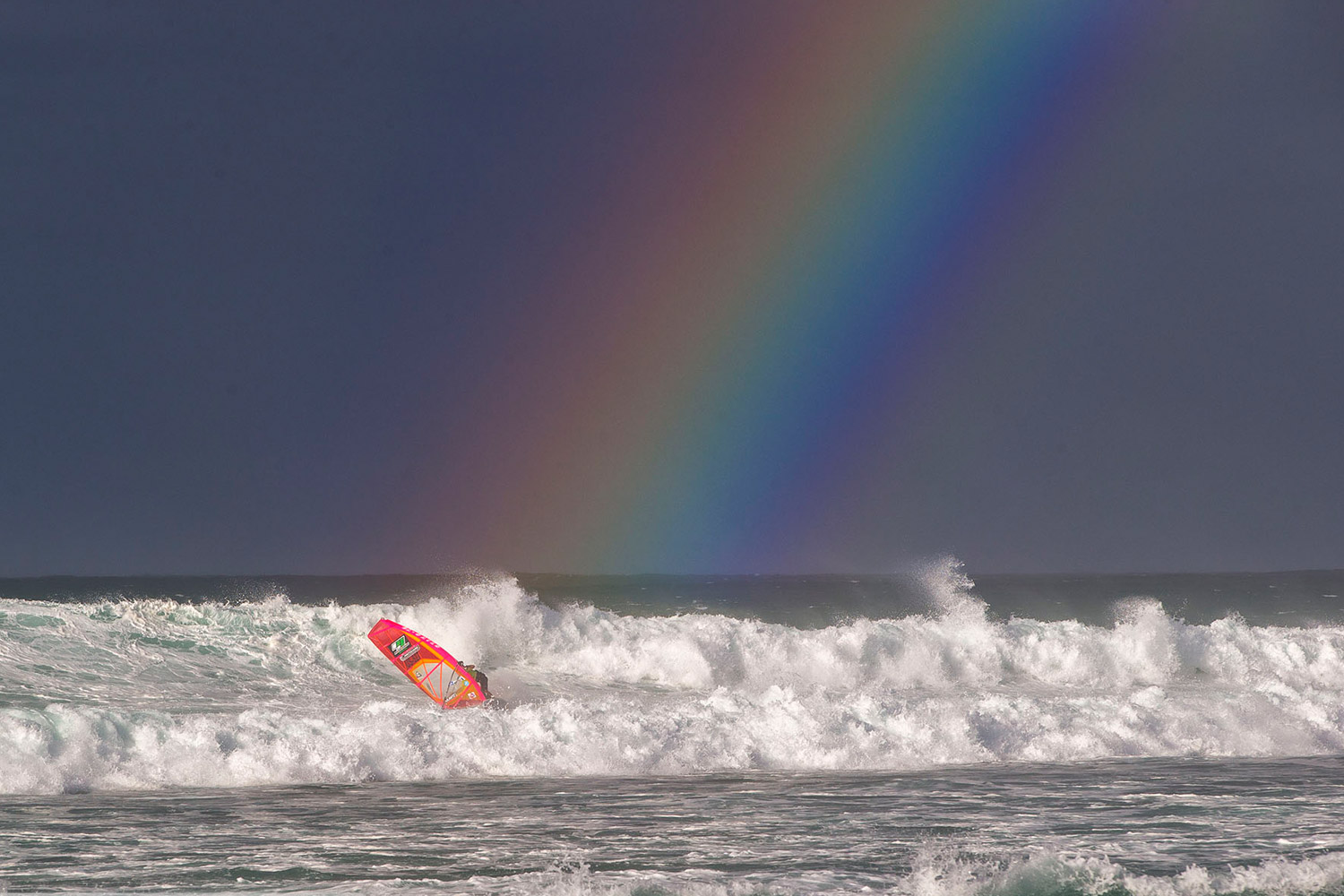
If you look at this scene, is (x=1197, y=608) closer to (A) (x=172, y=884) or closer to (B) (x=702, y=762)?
(B) (x=702, y=762)

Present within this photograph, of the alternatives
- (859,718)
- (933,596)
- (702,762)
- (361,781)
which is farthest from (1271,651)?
(361,781)

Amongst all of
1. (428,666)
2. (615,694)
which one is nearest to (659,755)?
(428,666)

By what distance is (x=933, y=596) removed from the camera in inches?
1315

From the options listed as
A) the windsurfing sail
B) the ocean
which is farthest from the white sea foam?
the windsurfing sail

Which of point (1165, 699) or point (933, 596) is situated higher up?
point (933, 596)

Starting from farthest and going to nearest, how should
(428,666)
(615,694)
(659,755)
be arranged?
(615,694) < (428,666) < (659,755)

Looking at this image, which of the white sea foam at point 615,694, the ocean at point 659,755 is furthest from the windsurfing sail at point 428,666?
the white sea foam at point 615,694

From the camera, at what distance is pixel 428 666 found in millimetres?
21609

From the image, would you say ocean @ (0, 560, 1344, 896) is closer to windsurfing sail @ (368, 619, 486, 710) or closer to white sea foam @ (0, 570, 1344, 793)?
white sea foam @ (0, 570, 1344, 793)

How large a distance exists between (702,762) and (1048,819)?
208 inches

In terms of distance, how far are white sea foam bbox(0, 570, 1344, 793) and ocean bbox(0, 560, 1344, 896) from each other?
6cm

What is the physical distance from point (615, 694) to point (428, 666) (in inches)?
147

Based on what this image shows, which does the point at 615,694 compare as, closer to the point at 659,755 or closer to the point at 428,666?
the point at 428,666

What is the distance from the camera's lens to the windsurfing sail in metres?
20.4
